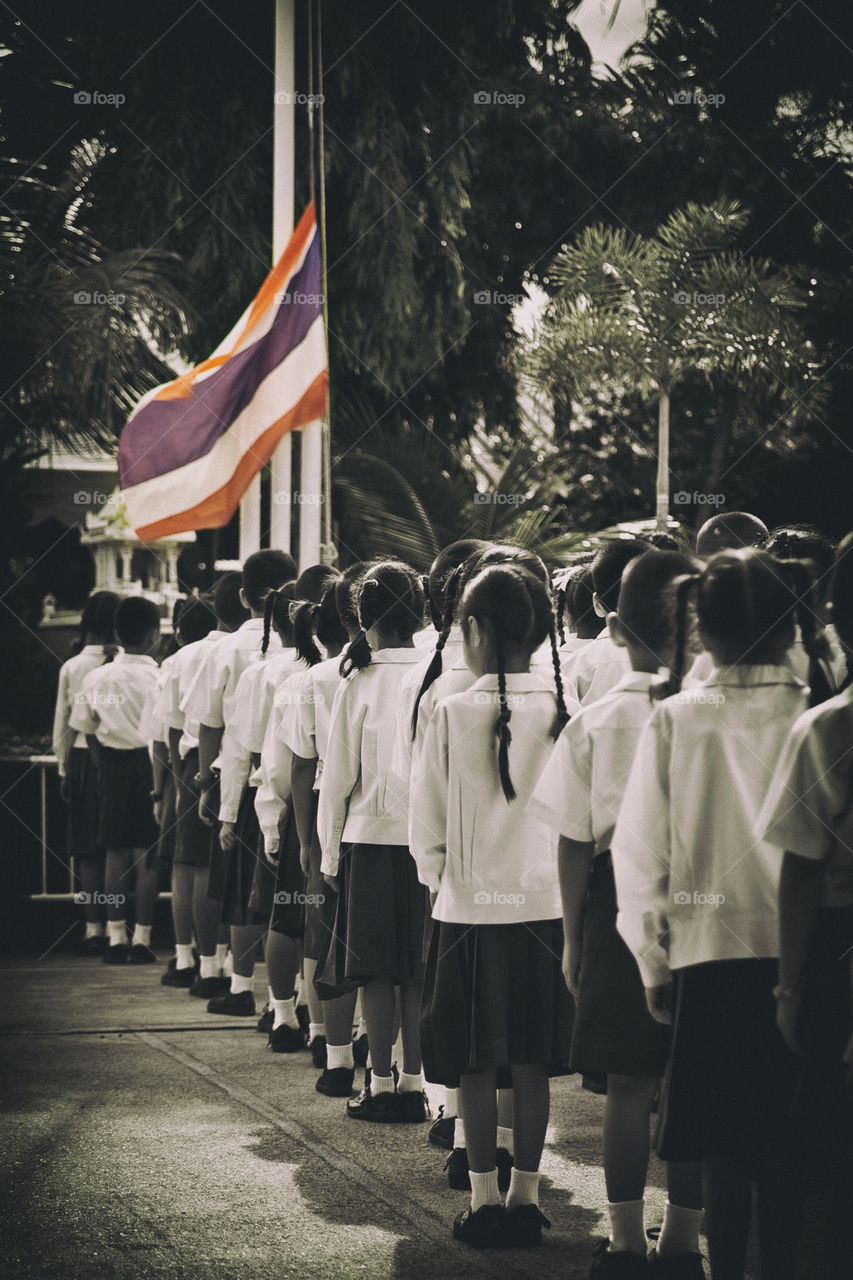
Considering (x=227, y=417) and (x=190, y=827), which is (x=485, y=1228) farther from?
(x=227, y=417)

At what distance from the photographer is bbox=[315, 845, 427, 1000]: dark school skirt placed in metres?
4.74

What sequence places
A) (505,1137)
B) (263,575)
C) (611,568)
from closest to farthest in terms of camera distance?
(505,1137) → (611,568) → (263,575)

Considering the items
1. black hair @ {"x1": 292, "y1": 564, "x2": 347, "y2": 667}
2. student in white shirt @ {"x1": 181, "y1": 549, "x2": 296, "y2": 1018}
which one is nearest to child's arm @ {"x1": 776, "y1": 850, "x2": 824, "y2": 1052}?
black hair @ {"x1": 292, "y1": 564, "x2": 347, "y2": 667}

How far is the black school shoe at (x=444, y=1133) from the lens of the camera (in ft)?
14.9

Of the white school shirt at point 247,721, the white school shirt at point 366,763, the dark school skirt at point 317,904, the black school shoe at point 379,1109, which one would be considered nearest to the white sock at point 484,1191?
the black school shoe at point 379,1109

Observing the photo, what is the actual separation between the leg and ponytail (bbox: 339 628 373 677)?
87.6 inches

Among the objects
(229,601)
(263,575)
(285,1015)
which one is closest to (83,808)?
(229,601)

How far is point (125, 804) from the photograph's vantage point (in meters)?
8.12

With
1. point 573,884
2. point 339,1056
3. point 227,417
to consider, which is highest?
point 227,417

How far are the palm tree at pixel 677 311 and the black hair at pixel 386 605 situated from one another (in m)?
6.61

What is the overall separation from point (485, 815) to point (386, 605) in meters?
1.16

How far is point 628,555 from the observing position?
4238 millimetres

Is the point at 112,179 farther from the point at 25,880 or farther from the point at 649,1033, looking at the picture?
the point at 649,1033

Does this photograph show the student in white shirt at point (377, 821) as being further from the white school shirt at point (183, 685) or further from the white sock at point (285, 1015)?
the white school shirt at point (183, 685)
